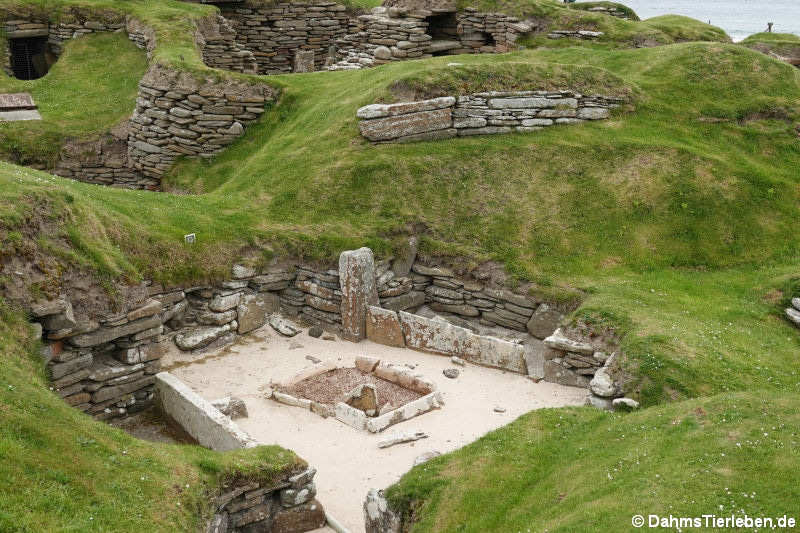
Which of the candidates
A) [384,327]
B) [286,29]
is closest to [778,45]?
[286,29]

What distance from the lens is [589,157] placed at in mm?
19312

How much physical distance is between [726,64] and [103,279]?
16648 millimetres

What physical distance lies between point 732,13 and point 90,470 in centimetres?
9279

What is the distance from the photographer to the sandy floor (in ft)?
40.8

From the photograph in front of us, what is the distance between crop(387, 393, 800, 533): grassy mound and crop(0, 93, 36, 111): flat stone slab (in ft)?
60.6

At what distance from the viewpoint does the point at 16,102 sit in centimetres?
2397

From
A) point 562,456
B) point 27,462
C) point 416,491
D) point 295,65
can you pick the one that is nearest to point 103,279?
point 27,462

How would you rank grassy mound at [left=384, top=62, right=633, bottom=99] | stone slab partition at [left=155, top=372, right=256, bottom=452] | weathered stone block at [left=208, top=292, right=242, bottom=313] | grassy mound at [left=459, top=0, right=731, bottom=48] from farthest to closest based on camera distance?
1. grassy mound at [left=459, top=0, right=731, bottom=48]
2. grassy mound at [left=384, top=62, right=633, bottom=99]
3. weathered stone block at [left=208, top=292, right=242, bottom=313]
4. stone slab partition at [left=155, top=372, right=256, bottom=452]

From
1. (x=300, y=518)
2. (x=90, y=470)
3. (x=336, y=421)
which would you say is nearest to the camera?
(x=90, y=470)

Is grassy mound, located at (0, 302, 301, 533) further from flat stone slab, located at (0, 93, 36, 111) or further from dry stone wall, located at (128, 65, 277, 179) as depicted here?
flat stone slab, located at (0, 93, 36, 111)

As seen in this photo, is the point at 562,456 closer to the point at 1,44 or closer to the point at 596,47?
the point at 596,47

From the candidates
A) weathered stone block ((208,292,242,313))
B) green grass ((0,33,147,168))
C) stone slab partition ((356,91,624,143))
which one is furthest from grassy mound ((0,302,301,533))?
green grass ((0,33,147,168))

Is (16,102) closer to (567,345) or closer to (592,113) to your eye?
(592,113)

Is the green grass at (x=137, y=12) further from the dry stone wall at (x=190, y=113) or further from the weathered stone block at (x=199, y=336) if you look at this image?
the weathered stone block at (x=199, y=336)
